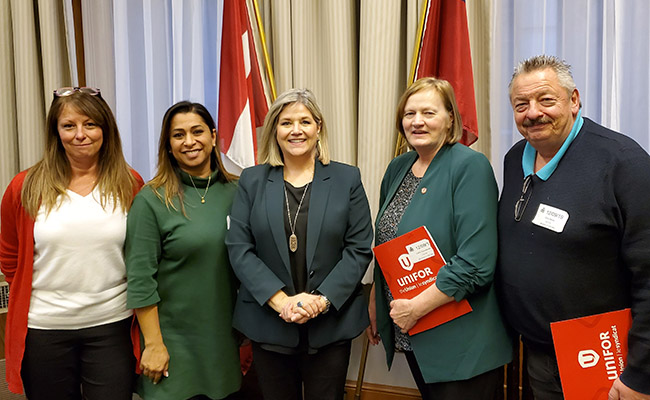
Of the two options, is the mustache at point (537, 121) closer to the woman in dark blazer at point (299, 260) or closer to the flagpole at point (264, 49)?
the woman in dark blazer at point (299, 260)

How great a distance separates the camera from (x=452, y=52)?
2.33 meters

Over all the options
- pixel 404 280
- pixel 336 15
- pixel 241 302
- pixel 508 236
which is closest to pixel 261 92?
pixel 336 15

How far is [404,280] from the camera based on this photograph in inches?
64.0

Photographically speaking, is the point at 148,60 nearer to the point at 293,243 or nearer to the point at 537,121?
the point at 293,243

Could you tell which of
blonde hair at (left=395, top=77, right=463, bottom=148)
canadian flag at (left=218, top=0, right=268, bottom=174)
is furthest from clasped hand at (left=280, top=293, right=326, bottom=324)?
canadian flag at (left=218, top=0, right=268, bottom=174)

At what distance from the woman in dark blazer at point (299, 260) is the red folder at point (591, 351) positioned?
67 centimetres

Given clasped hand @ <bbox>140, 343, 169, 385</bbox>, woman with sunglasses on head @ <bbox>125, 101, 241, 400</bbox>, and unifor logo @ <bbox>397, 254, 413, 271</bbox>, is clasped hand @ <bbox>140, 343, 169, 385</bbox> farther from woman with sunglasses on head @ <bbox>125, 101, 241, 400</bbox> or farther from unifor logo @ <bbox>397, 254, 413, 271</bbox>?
unifor logo @ <bbox>397, 254, 413, 271</bbox>

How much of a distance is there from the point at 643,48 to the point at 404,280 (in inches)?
64.6

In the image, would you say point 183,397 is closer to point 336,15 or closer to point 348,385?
point 348,385

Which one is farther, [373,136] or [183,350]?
[373,136]

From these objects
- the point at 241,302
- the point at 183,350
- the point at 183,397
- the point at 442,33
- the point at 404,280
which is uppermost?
the point at 442,33

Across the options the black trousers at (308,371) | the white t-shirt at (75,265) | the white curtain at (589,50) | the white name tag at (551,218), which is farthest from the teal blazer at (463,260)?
the white t-shirt at (75,265)

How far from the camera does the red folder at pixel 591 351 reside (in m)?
1.31

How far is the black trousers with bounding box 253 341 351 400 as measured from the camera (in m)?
1.69
